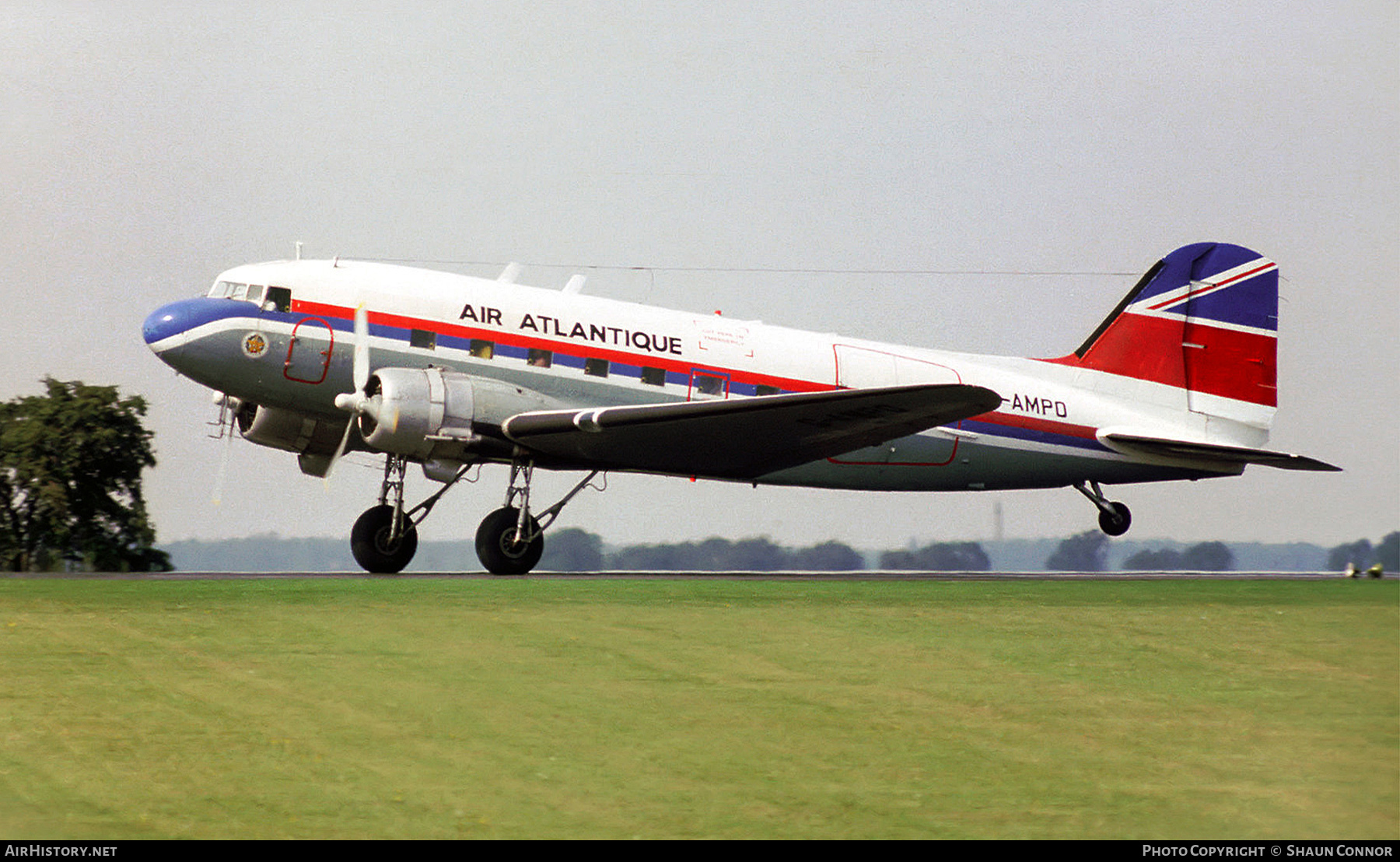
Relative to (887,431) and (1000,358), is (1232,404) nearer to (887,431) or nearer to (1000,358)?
(1000,358)

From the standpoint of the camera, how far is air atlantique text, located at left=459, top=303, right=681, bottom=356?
69.5 ft

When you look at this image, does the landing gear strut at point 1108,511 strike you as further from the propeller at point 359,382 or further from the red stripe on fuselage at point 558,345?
the propeller at point 359,382

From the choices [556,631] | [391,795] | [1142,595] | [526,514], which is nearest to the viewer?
[391,795]

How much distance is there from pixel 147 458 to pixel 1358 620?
65.3 feet

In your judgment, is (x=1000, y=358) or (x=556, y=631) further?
(x=1000, y=358)

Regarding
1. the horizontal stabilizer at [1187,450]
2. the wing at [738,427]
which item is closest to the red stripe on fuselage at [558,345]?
the wing at [738,427]

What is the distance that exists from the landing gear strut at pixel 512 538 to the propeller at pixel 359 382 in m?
2.41

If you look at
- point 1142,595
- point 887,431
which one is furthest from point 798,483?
point 1142,595

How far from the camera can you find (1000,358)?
83.8 feet

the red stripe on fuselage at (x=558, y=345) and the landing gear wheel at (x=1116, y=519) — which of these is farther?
the landing gear wheel at (x=1116, y=519)

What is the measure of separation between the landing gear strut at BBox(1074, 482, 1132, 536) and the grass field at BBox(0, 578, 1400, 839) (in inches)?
470

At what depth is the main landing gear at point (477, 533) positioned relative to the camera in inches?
810

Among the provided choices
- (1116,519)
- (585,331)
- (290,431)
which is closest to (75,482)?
(290,431)
